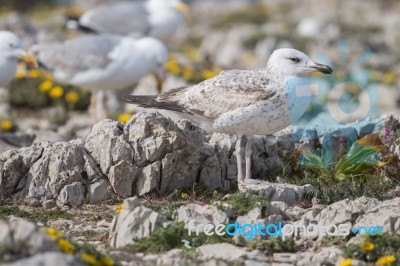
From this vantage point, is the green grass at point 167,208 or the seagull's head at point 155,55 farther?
the seagull's head at point 155,55

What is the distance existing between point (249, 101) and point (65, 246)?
3.04 metres

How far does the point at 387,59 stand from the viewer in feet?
76.1

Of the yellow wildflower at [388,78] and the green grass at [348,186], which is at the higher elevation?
the yellow wildflower at [388,78]

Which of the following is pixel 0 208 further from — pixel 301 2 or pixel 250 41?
pixel 301 2

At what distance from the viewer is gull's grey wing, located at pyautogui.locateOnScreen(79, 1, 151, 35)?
643 inches

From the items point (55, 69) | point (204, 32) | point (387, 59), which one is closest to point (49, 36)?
point (55, 69)

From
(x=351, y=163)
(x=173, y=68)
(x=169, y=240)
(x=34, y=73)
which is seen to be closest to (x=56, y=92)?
(x=34, y=73)

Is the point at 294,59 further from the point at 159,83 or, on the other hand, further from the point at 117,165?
the point at 159,83

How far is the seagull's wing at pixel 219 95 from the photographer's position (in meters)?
8.16

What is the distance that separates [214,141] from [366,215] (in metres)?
2.58

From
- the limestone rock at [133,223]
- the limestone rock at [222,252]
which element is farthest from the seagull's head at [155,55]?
the limestone rock at [222,252]

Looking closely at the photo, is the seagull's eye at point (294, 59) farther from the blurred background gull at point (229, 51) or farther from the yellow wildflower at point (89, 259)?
the yellow wildflower at point (89, 259)

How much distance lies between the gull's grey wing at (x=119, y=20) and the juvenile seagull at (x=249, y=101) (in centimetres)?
783

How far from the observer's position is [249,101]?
8141 mm
